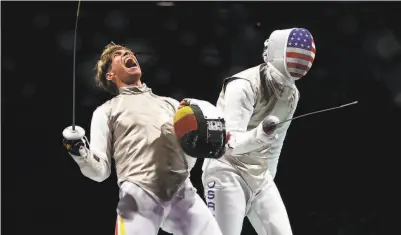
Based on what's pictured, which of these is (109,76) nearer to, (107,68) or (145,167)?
(107,68)

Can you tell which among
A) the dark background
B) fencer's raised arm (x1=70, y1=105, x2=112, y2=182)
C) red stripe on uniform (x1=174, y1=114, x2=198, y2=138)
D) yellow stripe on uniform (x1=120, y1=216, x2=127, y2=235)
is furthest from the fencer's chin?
the dark background

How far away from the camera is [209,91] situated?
3812mm

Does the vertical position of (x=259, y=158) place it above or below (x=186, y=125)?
below

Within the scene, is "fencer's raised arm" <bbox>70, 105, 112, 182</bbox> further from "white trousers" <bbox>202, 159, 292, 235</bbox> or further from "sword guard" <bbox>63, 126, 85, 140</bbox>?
"white trousers" <bbox>202, 159, 292, 235</bbox>

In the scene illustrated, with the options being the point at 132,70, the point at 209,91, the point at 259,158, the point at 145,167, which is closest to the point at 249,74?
the point at 259,158

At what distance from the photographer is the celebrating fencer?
7.66 ft

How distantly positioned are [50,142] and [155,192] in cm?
155

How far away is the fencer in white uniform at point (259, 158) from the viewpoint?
2711mm

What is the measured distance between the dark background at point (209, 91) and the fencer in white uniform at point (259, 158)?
1032 mm

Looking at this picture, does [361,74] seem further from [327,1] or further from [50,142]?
[50,142]

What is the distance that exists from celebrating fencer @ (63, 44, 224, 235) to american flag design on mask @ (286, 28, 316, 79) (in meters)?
0.52

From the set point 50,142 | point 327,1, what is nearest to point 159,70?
point 50,142

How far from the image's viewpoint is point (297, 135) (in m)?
3.95

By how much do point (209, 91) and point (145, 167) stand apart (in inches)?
59.3
